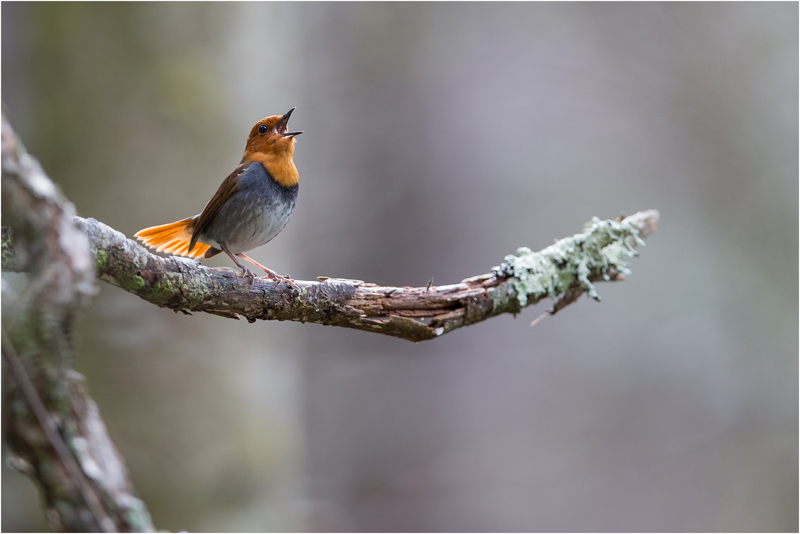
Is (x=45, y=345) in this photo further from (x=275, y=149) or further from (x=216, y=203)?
(x=275, y=149)

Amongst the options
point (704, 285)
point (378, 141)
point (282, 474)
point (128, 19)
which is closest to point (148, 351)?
point (282, 474)

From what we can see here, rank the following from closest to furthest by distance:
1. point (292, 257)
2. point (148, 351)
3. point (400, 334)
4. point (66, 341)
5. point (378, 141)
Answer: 1. point (66, 341)
2. point (400, 334)
3. point (148, 351)
4. point (292, 257)
5. point (378, 141)

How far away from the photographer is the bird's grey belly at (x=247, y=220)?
7.41 ft

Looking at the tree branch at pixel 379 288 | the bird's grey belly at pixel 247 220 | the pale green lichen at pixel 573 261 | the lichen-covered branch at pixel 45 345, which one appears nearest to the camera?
the lichen-covered branch at pixel 45 345

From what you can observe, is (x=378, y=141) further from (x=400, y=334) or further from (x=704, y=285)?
(x=400, y=334)

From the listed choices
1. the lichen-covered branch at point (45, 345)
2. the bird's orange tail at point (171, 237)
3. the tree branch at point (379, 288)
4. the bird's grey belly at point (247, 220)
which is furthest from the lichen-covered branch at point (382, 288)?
the bird's orange tail at point (171, 237)

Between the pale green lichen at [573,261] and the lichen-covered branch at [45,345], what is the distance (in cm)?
155

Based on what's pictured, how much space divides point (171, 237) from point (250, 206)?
0.46 m

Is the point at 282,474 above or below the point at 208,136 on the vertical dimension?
below

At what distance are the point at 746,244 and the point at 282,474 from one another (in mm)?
4716

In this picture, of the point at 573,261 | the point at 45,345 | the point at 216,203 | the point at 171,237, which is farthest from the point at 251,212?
the point at 45,345

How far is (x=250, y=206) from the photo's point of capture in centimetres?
225

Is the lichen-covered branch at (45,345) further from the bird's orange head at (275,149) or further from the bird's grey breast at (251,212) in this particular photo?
the bird's orange head at (275,149)

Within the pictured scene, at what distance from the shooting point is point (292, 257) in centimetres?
477
